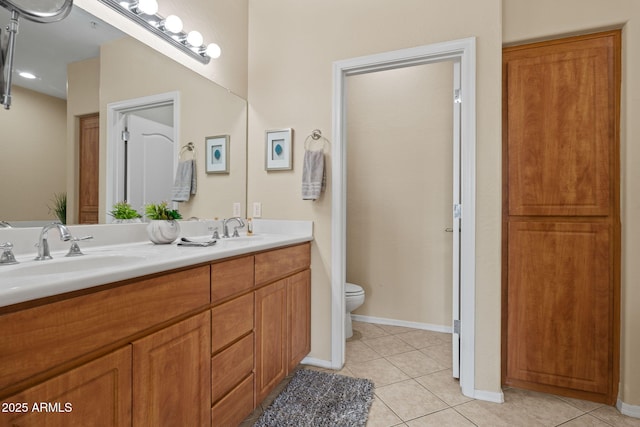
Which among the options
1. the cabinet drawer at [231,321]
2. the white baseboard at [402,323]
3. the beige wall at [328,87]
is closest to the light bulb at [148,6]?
the beige wall at [328,87]

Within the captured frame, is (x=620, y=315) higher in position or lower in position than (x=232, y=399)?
higher

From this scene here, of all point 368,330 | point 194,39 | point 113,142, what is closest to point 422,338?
point 368,330

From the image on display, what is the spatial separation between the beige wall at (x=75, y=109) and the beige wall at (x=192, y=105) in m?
0.06

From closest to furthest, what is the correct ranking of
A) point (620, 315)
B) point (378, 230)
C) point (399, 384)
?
1. point (620, 315)
2. point (399, 384)
3. point (378, 230)

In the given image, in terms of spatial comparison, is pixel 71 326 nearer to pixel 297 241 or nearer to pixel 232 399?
pixel 232 399

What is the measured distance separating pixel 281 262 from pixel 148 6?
4.70 ft

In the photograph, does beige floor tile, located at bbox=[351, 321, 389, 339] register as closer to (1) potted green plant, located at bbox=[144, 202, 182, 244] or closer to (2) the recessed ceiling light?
(1) potted green plant, located at bbox=[144, 202, 182, 244]

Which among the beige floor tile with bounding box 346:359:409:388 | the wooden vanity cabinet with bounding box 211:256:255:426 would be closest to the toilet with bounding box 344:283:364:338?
the beige floor tile with bounding box 346:359:409:388

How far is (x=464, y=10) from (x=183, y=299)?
2074 mm

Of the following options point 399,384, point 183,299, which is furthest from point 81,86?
point 399,384

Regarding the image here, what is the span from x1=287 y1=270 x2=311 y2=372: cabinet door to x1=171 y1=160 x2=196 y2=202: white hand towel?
832 mm

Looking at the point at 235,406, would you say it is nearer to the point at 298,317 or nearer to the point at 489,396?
the point at 298,317

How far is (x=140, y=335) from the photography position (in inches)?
37.6

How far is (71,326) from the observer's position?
775 millimetres
